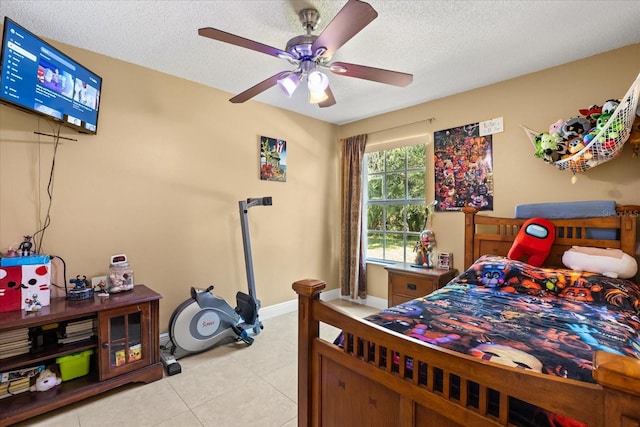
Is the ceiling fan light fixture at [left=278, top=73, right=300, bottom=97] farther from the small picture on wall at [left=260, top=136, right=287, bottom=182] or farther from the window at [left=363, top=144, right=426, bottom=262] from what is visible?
the window at [left=363, top=144, right=426, bottom=262]

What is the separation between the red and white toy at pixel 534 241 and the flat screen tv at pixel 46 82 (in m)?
3.51

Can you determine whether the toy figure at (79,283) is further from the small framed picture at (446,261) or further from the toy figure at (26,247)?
the small framed picture at (446,261)

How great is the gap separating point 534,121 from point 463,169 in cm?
72

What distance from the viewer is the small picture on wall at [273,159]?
349 cm

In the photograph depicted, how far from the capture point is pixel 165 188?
2.79 m

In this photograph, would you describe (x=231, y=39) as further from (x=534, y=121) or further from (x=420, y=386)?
(x=534, y=121)

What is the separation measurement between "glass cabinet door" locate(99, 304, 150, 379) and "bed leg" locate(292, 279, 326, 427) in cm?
147

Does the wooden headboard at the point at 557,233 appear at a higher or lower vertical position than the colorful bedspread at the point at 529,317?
higher

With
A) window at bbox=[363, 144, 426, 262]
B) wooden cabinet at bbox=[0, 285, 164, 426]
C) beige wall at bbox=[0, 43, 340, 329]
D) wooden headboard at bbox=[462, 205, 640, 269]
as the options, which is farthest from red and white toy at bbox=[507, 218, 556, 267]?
wooden cabinet at bbox=[0, 285, 164, 426]

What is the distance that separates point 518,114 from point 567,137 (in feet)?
1.94

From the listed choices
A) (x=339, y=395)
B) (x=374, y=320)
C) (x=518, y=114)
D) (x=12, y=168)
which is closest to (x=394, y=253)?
(x=518, y=114)

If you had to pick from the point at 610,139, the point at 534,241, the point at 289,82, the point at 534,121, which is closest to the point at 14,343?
the point at 289,82

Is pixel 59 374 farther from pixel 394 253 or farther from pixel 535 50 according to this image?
pixel 535 50

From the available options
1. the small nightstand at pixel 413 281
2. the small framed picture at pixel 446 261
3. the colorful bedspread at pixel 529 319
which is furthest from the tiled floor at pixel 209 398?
the small framed picture at pixel 446 261
